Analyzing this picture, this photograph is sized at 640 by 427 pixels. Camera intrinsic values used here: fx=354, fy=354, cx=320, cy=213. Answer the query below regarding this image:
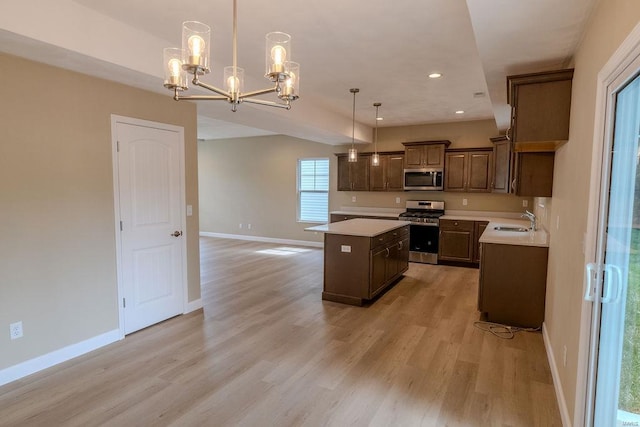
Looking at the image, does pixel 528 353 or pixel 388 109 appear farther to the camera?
pixel 388 109

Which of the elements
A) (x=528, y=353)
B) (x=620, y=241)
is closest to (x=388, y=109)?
(x=528, y=353)

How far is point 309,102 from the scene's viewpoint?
5.21 metres

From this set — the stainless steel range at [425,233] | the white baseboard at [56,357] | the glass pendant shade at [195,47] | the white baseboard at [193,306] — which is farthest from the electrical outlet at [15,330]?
the stainless steel range at [425,233]

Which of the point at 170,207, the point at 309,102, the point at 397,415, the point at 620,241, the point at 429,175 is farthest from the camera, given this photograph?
the point at 429,175

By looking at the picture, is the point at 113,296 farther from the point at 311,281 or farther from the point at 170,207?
the point at 311,281

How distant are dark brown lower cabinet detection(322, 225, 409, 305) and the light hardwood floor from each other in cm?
19

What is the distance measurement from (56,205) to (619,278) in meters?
3.74

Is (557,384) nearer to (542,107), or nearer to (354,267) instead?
(542,107)

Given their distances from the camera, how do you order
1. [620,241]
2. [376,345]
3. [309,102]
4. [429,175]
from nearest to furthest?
[620,241]
[376,345]
[309,102]
[429,175]

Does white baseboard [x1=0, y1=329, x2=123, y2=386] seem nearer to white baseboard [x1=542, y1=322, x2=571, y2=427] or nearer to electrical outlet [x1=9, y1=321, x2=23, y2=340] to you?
electrical outlet [x1=9, y1=321, x2=23, y2=340]

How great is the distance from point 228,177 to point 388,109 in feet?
16.9

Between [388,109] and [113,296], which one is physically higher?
[388,109]

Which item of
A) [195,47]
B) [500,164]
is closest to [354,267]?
[195,47]

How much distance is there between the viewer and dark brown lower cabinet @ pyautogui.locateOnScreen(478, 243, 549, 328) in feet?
11.6
